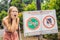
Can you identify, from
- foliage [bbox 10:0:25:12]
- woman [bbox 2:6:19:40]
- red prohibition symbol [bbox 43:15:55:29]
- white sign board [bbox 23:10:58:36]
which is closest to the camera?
woman [bbox 2:6:19:40]

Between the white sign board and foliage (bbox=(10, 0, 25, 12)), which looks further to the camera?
foliage (bbox=(10, 0, 25, 12))

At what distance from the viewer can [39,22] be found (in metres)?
4.95

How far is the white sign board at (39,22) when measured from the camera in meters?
4.93

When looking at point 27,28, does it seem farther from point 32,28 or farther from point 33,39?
point 33,39

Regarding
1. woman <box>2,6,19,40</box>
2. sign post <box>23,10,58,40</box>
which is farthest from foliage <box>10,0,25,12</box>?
woman <box>2,6,19,40</box>

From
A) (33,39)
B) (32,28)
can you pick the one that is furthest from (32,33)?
(33,39)

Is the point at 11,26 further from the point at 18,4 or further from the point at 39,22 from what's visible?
the point at 18,4

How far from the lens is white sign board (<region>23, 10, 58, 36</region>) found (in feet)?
16.2

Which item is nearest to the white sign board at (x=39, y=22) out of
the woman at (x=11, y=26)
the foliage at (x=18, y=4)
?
the woman at (x=11, y=26)

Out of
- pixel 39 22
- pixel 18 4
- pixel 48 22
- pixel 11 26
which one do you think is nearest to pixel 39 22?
pixel 39 22

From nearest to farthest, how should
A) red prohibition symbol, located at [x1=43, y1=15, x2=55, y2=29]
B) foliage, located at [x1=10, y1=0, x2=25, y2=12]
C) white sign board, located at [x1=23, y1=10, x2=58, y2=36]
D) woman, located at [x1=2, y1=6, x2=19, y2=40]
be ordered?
woman, located at [x1=2, y1=6, x2=19, y2=40] → white sign board, located at [x1=23, y1=10, x2=58, y2=36] → red prohibition symbol, located at [x1=43, y1=15, x2=55, y2=29] → foliage, located at [x1=10, y1=0, x2=25, y2=12]

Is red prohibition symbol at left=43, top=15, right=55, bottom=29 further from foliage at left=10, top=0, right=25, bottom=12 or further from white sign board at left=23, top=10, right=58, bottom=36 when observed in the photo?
foliage at left=10, top=0, right=25, bottom=12

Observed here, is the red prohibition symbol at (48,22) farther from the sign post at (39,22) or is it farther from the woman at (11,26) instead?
the woman at (11,26)

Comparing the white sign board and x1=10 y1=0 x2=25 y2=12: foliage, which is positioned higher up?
x1=10 y1=0 x2=25 y2=12: foliage
